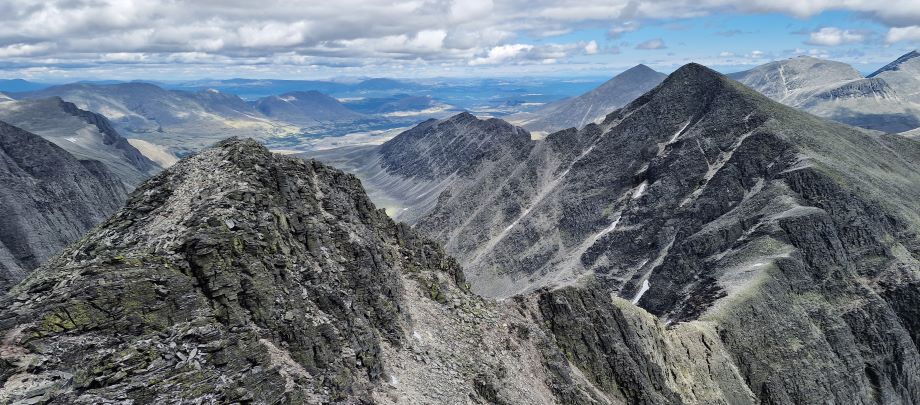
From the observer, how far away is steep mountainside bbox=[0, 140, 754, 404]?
101ft

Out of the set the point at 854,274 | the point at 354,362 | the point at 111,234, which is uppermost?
the point at 111,234

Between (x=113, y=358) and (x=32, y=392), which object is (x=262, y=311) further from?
(x=32, y=392)

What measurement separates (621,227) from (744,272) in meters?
57.6

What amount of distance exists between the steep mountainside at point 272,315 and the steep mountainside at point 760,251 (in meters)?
12.7

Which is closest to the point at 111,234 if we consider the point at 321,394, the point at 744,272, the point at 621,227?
the point at 321,394

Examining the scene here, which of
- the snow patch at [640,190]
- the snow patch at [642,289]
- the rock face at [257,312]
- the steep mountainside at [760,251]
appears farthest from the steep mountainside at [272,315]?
the snow patch at [640,190]

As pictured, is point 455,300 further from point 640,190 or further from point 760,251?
point 640,190

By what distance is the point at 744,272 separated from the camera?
397 feet

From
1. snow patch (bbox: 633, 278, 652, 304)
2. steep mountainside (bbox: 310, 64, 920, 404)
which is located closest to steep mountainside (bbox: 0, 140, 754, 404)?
steep mountainside (bbox: 310, 64, 920, 404)

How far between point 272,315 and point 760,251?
11245 cm

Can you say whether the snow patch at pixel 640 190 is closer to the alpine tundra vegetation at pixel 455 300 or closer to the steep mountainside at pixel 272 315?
the alpine tundra vegetation at pixel 455 300

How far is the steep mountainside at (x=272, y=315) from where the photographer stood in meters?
30.8

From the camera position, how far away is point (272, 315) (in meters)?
39.1

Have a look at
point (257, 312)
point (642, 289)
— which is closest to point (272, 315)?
point (257, 312)
